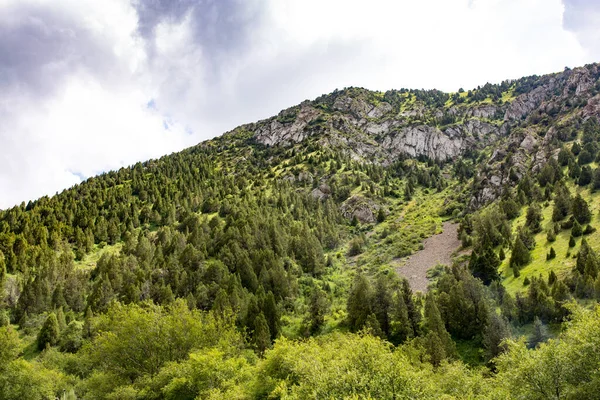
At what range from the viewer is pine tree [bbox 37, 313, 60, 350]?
71812mm

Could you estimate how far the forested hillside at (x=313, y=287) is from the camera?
120ft

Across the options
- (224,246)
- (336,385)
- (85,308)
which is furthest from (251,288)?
(336,385)

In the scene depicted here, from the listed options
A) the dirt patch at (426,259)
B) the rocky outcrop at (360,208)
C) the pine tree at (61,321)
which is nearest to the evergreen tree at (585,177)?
the dirt patch at (426,259)

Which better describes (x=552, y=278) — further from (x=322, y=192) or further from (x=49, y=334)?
(x=322, y=192)

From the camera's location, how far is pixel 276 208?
149 meters

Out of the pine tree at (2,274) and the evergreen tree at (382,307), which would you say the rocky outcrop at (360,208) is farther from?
the pine tree at (2,274)

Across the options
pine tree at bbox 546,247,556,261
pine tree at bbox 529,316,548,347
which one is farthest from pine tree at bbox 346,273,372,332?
pine tree at bbox 546,247,556,261

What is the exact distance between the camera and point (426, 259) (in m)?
116

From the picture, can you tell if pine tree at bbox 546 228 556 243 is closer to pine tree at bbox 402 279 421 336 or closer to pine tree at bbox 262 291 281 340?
pine tree at bbox 402 279 421 336

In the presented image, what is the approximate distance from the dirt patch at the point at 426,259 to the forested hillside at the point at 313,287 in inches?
121

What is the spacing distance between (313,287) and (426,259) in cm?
4541

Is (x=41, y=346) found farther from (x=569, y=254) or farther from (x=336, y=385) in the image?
(x=569, y=254)

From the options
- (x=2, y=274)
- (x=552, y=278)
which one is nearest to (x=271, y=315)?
(x=552, y=278)

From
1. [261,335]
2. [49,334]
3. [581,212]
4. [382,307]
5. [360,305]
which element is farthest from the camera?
[581,212]
